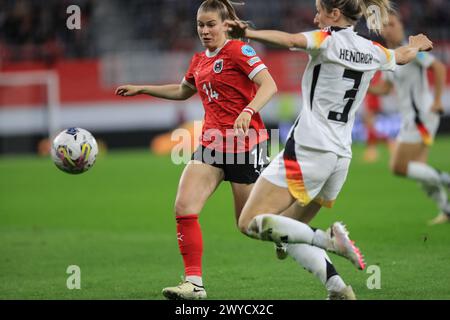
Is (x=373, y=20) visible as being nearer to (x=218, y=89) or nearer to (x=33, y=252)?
(x=218, y=89)

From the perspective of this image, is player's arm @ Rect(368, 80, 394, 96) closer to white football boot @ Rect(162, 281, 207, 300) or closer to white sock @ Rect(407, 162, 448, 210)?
white sock @ Rect(407, 162, 448, 210)

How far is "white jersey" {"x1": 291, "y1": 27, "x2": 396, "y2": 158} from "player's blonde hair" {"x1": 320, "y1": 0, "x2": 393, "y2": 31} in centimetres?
11

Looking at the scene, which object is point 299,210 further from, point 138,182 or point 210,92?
point 138,182

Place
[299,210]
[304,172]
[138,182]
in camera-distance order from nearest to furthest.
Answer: [304,172] < [299,210] < [138,182]

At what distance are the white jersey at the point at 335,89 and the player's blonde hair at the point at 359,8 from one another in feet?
0.36

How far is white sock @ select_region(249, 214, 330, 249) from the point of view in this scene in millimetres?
5402

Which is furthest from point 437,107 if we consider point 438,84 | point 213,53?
point 213,53

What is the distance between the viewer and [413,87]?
35.1 feet

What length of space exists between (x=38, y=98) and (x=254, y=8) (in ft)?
24.7

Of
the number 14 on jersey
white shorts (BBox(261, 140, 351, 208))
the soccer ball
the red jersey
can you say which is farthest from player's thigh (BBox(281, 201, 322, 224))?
the soccer ball

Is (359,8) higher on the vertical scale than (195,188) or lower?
higher

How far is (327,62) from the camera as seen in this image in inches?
218

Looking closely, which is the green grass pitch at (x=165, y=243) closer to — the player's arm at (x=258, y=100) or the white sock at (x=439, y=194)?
the white sock at (x=439, y=194)

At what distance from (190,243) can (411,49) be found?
2.17m
